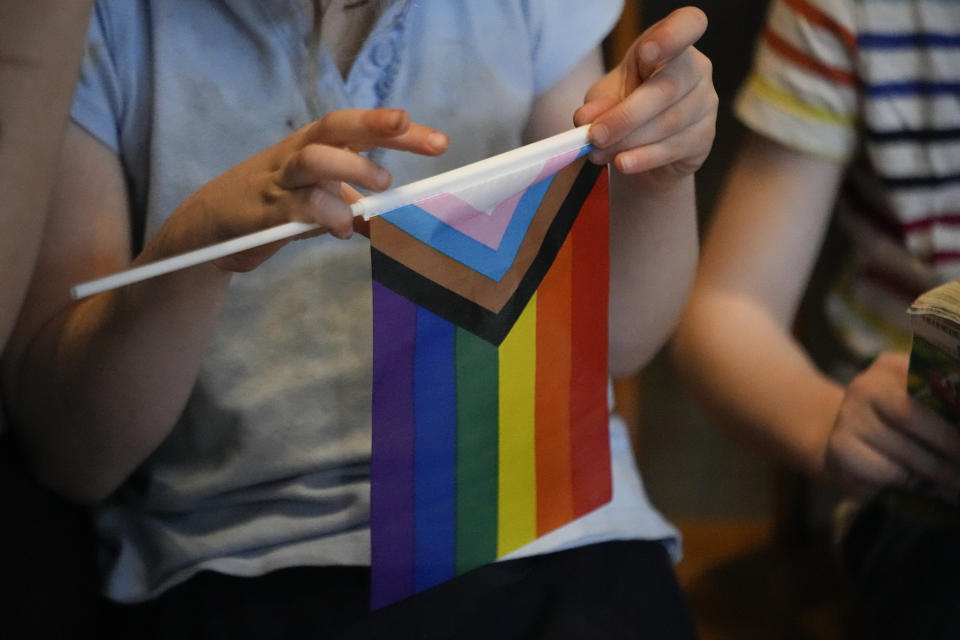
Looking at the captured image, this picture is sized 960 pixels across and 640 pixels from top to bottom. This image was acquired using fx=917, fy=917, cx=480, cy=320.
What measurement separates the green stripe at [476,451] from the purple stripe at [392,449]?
0.03 meters

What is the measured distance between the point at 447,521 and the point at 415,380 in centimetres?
9

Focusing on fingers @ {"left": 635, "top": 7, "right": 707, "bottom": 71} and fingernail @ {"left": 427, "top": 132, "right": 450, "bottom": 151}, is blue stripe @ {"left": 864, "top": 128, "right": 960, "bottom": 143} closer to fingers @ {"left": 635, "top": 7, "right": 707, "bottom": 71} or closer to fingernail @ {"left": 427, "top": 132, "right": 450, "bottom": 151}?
fingers @ {"left": 635, "top": 7, "right": 707, "bottom": 71}

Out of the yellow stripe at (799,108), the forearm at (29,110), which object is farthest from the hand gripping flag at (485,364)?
the yellow stripe at (799,108)

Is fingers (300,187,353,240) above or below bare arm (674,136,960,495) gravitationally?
above

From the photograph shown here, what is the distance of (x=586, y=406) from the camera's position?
551 millimetres

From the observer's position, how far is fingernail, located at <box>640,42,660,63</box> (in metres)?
0.45

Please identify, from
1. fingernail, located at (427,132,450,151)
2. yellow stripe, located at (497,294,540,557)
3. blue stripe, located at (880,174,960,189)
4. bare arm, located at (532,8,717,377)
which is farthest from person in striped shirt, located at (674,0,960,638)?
fingernail, located at (427,132,450,151)

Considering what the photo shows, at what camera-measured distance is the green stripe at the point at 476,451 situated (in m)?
0.49

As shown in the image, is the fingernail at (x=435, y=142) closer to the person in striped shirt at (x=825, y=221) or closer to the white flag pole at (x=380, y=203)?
the white flag pole at (x=380, y=203)

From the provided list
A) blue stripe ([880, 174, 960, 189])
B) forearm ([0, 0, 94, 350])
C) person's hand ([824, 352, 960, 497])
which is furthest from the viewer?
blue stripe ([880, 174, 960, 189])

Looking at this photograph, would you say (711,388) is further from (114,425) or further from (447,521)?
(114,425)

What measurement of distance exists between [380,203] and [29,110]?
0.15 metres

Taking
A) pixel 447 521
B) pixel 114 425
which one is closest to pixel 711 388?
pixel 447 521

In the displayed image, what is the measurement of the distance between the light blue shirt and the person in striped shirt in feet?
0.64
